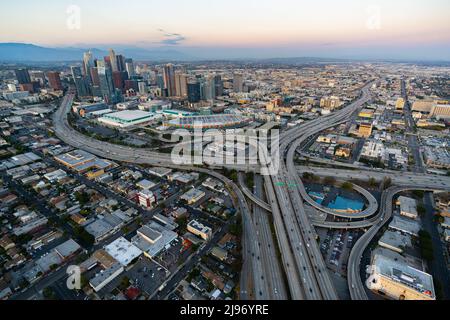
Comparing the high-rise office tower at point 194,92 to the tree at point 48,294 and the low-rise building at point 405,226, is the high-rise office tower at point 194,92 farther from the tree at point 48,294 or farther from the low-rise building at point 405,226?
the tree at point 48,294

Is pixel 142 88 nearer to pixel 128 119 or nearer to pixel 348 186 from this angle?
pixel 128 119

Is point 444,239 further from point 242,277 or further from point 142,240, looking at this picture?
point 142,240

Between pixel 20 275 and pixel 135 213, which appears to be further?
pixel 135 213

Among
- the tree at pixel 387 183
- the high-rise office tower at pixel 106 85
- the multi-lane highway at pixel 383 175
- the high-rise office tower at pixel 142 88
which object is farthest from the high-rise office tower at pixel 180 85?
the tree at pixel 387 183

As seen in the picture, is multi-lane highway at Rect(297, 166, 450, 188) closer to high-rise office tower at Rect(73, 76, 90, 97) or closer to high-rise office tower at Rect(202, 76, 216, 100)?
high-rise office tower at Rect(202, 76, 216, 100)

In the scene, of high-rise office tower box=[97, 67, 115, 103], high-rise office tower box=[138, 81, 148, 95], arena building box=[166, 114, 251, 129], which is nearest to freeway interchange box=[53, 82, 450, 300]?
arena building box=[166, 114, 251, 129]

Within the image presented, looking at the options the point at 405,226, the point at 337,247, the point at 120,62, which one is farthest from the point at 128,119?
the point at 120,62
